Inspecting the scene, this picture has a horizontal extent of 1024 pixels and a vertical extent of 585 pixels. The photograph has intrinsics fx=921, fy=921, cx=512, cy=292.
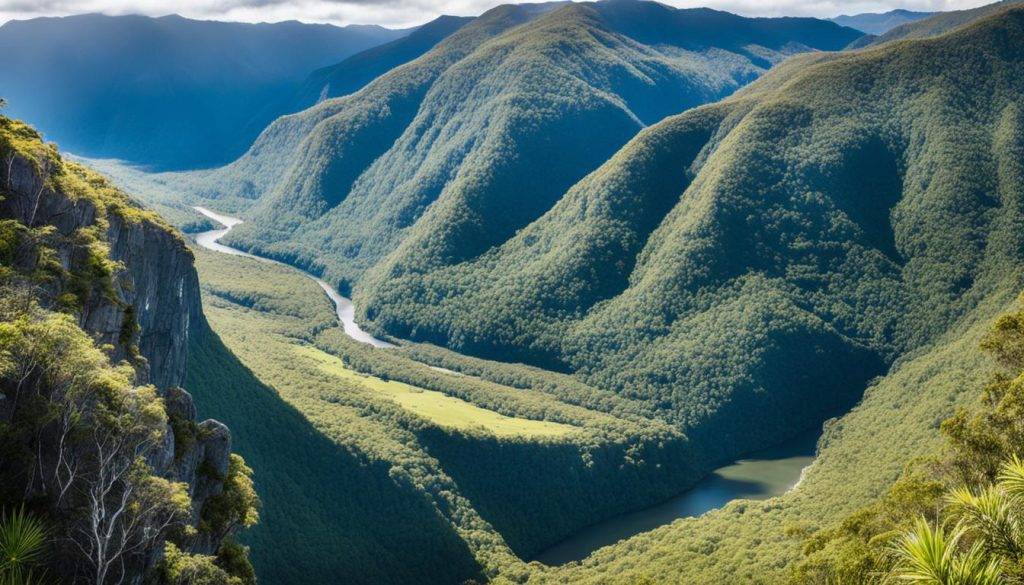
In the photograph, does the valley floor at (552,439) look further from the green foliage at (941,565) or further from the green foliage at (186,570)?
the green foliage at (941,565)

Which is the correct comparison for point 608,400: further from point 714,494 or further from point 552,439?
point 714,494

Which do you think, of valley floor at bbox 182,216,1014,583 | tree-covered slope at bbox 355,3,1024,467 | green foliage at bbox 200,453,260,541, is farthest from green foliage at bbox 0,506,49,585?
tree-covered slope at bbox 355,3,1024,467

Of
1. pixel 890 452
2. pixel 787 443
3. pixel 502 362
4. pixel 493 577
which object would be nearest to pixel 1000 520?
pixel 493 577

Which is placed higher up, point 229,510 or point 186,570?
point 186,570

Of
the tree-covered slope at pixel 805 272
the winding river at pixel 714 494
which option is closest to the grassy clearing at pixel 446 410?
the winding river at pixel 714 494

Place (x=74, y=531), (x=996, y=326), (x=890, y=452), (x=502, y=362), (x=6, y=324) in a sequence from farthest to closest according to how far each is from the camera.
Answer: (x=502, y=362) < (x=890, y=452) < (x=996, y=326) < (x=6, y=324) < (x=74, y=531)

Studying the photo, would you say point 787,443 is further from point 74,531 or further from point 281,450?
point 74,531

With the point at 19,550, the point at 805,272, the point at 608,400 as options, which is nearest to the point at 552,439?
the point at 608,400
